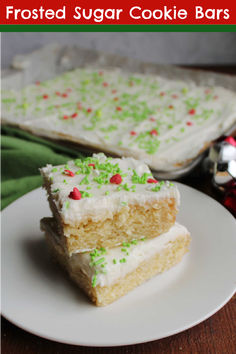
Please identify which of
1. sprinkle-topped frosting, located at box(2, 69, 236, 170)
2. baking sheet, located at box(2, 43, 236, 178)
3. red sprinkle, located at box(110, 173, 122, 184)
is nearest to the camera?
red sprinkle, located at box(110, 173, 122, 184)

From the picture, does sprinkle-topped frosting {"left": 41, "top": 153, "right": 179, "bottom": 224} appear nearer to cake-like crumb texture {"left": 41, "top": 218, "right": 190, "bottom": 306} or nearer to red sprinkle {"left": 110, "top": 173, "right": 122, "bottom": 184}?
red sprinkle {"left": 110, "top": 173, "right": 122, "bottom": 184}

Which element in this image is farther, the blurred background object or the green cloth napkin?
the blurred background object

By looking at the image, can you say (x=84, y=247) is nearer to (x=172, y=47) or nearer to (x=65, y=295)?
(x=65, y=295)

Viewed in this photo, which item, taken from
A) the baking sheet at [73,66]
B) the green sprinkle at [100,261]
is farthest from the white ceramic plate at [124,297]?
the baking sheet at [73,66]

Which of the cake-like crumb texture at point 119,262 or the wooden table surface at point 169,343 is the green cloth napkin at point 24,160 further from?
the wooden table surface at point 169,343

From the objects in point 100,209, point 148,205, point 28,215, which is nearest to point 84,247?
point 100,209

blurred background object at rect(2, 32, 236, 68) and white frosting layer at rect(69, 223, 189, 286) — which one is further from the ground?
blurred background object at rect(2, 32, 236, 68)

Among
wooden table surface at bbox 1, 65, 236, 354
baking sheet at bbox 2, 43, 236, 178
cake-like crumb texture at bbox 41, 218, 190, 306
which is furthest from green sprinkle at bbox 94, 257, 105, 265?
baking sheet at bbox 2, 43, 236, 178
